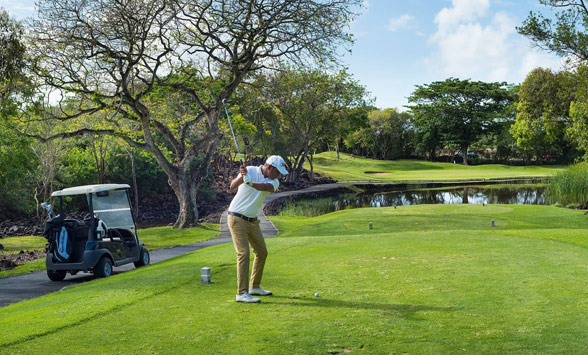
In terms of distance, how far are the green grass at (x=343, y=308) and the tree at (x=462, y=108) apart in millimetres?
76717

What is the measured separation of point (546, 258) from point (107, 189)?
1015 centimetres

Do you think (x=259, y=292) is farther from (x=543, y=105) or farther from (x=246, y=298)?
(x=543, y=105)

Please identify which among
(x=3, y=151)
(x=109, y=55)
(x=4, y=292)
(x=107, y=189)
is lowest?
(x=4, y=292)

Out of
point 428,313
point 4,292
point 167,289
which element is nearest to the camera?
point 428,313

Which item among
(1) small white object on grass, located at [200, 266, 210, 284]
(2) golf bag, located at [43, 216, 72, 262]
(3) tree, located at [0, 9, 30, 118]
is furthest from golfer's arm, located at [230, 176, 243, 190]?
(3) tree, located at [0, 9, 30, 118]

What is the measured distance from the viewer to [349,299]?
24.6 ft

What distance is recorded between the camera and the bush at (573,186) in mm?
32109

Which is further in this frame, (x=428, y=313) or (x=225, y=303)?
(x=225, y=303)

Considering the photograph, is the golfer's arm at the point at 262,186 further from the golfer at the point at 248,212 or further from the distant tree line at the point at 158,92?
the distant tree line at the point at 158,92


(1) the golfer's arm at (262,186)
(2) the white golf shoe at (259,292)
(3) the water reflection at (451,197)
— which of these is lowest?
(3) the water reflection at (451,197)

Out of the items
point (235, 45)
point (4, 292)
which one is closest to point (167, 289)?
point (4, 292)

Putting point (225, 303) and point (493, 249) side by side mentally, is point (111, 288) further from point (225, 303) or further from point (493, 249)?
point (493, 249)

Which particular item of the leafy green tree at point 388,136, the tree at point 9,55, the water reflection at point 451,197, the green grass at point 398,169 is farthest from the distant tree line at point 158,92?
the leafy green tree at point 388,136

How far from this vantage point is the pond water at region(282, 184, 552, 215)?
40156 mm
